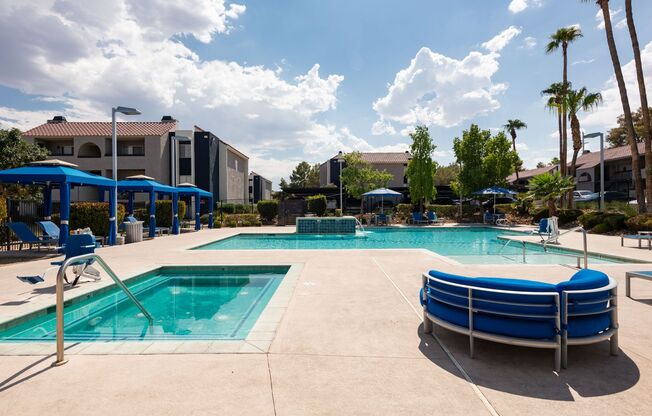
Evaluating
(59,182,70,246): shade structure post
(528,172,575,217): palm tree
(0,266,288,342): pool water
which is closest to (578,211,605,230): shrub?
(528,172,575,217): palm tree

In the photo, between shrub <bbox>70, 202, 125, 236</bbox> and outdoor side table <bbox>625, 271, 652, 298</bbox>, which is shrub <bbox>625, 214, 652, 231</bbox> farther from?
shrub <bbox>70, 202, 125, 236</bbox>

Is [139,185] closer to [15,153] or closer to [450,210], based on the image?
[15,153]

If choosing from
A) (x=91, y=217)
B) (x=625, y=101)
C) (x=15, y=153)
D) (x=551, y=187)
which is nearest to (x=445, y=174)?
(x=551, y=187)

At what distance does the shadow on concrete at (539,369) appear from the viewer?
2.81m

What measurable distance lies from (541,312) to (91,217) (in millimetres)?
17515

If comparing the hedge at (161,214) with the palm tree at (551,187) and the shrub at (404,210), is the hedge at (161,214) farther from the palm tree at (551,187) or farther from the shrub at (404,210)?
the palm tree at (551,187)

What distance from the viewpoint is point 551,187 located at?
20.0m

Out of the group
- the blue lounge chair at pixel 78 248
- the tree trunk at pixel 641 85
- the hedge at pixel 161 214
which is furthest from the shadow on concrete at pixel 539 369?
the hedge at pixel 161 214

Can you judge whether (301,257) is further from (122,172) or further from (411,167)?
(122,172)

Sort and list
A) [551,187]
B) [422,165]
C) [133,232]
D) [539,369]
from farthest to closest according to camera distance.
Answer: [422,165] → [551,187] → [133,232] → [539,369]

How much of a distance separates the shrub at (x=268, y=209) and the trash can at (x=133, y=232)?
484 inches

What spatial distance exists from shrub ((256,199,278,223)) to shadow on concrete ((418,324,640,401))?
77.3ft

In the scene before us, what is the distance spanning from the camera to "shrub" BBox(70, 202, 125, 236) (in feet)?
49.6

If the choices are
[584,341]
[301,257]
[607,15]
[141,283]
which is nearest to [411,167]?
[607,15]
